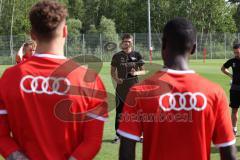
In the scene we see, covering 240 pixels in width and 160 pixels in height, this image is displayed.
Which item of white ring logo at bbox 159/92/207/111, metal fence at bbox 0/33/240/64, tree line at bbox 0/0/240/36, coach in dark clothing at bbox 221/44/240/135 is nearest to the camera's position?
white ring logo at bbox 159/92/207/111

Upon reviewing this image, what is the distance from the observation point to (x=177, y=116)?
3.27 metres

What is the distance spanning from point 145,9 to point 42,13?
7117 centimetres

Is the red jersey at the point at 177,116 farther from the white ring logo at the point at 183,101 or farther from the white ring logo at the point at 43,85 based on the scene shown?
the white ring logo at the point at 43,85

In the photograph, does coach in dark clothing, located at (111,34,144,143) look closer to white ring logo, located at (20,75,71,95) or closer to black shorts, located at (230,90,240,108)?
black shorts, located at (230,90,240,108)

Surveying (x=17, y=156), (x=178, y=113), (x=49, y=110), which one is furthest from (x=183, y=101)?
(x=17, y=156)

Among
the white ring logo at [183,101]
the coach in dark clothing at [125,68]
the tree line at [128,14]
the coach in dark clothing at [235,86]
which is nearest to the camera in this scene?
the white ring logo at [183,101]

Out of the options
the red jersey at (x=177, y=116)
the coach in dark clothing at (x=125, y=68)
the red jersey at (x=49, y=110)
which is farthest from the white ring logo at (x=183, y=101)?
the coach in dark clothing at (x=125, y=68)

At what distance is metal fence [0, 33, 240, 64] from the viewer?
49.2 meters

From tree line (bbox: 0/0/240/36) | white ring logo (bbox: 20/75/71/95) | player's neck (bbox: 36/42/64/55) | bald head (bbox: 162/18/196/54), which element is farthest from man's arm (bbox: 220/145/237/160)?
tree line (bbox: 0/0/240/36)

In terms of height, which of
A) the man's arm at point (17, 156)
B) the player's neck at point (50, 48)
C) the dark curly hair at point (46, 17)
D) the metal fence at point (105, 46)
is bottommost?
the metal fence at point (105, 46)

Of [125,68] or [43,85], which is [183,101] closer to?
[43,85]

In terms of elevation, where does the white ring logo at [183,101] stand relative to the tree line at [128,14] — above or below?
below

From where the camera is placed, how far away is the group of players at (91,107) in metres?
3.27

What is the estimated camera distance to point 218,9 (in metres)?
67.0
